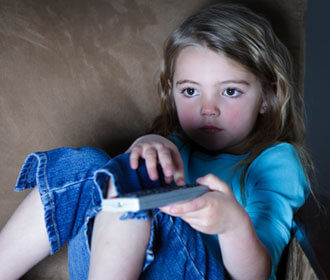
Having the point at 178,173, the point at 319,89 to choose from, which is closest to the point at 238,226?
the point at 178,173

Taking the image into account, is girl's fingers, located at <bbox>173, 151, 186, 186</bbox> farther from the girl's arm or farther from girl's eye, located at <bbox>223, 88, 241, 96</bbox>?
girl's eye, located at <bbox>223, 88, 241, 96</bbox>

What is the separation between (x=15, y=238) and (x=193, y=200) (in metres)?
0.40

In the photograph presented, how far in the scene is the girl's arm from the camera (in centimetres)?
47

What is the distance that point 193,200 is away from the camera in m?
0.46

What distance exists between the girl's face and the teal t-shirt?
0.07 metres

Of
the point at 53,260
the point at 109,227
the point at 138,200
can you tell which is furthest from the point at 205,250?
the point at 53,260

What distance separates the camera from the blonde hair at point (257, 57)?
→ 0.83 meters

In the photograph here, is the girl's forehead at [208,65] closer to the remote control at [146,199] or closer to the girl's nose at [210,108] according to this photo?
the girl's nose at [210,108]

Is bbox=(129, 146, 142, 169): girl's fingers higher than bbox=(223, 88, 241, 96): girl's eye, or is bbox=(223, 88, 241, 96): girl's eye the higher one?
bbox=(223, 88, 241, 96): girl's eye

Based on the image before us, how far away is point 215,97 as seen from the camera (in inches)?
32.0

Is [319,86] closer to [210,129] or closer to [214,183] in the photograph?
[210,129]

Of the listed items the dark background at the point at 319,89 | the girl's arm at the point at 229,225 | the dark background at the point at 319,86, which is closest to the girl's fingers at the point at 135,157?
the girl's arm at the point at 229,225

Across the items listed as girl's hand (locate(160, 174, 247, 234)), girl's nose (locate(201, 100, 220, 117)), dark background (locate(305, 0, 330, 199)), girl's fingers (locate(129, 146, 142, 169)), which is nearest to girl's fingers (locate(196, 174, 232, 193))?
girl's hand (locate(160, 174, 247, 234))

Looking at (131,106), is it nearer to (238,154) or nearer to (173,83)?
(173,83)
